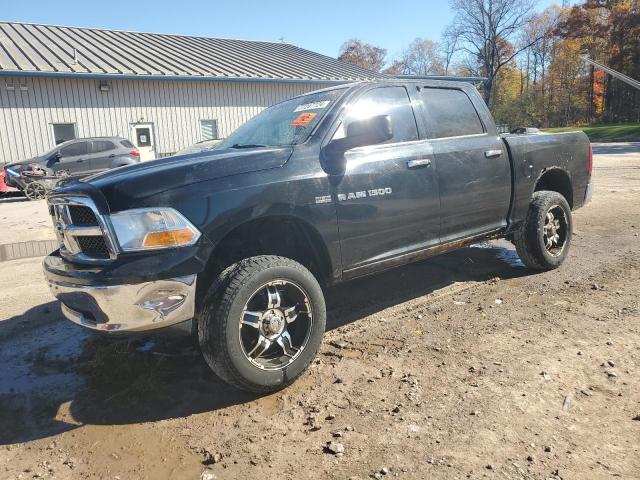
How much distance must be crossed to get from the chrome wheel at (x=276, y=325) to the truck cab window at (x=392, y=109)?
4.74ft

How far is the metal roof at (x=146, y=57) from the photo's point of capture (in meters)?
17.3

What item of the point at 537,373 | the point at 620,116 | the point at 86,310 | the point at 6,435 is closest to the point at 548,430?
the point at 537,373

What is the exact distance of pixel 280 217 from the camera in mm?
3365

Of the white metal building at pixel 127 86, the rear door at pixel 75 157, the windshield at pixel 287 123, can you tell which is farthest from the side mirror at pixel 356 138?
the white metal building at pixel 127 86

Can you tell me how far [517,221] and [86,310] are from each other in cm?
400

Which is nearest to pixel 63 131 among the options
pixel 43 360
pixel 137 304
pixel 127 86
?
pixel 127 86

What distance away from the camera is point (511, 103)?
5247 centimetres

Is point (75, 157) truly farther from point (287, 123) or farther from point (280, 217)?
point (280, 217)

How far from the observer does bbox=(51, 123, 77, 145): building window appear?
17.4 meters

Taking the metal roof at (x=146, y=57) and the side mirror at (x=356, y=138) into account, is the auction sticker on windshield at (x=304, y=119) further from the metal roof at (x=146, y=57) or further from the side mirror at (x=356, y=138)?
the metal roof at (x=146, y=57)

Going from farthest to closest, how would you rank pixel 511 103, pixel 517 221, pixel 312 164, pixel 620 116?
pixel 511 103, pixel 620 116, pixel 517 221, pixel 312 164

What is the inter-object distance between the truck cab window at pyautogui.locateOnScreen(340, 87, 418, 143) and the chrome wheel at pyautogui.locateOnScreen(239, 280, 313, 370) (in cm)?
145

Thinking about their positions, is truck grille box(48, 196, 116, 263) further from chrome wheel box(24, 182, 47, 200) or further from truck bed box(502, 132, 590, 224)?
chrome wheel box(24, 182, 47, 200)

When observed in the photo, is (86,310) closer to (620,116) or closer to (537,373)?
(537,373)
